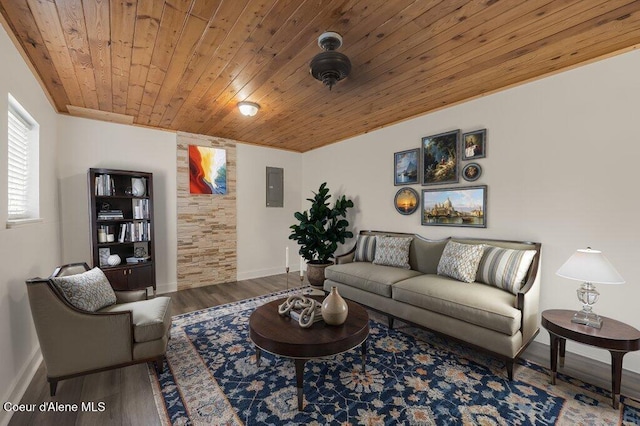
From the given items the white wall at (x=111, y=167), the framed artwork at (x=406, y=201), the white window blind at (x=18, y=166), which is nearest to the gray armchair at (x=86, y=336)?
the white window blind at (x=18, y=166)

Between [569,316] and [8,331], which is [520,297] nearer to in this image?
[569,316]

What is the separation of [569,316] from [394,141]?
9.16 feet

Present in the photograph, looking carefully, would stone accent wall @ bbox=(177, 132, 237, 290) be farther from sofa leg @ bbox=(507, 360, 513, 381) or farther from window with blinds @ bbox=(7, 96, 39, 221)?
sofa leg @ bbox=(507, 360, 513, 381)

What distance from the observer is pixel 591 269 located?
1906 mm

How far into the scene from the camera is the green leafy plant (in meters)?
4.45

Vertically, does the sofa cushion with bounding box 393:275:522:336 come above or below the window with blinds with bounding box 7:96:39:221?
below

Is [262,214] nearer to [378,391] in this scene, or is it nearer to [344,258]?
[344,258]

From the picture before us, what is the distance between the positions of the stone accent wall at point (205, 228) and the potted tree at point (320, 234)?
1262 millimetres

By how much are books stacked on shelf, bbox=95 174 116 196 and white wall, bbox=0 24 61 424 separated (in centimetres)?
59

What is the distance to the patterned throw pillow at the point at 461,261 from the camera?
108 inches

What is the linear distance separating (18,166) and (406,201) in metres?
4.16

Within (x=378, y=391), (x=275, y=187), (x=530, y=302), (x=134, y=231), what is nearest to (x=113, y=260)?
(x=134, y=231)

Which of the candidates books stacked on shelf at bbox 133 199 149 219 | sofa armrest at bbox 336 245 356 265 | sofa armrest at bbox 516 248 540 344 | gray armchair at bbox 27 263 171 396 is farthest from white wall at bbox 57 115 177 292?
sofa armrest at bbox 516 248 540 344

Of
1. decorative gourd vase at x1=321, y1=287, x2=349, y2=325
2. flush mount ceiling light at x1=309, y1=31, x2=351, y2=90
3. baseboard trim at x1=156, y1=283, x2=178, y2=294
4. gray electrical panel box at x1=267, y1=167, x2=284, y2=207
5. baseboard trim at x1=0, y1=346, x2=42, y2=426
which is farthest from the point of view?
gray electrical panel box at x1=267, y1=167, x2=284, y2=207
